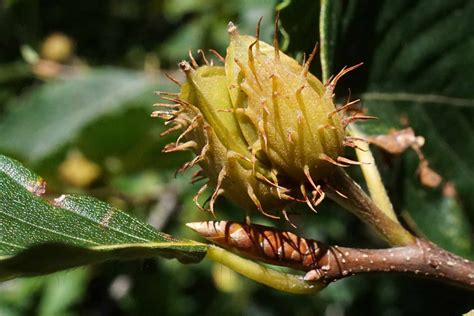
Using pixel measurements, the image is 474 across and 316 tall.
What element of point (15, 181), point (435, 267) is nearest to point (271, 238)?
point (435, 267)

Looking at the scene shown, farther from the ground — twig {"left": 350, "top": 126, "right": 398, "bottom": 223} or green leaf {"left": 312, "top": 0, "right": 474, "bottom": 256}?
green leaf {"left": 312, "top": 0, "right": 474, "bottom": 256}

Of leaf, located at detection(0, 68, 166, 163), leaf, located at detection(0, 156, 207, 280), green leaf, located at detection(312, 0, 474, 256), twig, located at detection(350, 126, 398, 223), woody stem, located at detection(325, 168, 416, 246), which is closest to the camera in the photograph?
leaf, located at detection(0, 156, 207, 280)

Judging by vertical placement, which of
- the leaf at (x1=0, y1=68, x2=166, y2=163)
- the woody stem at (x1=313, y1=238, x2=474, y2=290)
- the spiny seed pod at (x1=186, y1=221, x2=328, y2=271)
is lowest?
the woody stem at (x1=313, y1=238, x2=474, y2=290)

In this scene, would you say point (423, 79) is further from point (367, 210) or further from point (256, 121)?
point (256, 121)

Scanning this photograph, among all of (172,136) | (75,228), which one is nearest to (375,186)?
(75,228)

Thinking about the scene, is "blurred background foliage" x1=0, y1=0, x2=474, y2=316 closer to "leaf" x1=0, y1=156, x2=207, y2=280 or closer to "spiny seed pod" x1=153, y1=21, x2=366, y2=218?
"leaf" x1=0, y1=156, x2=207, y2=280

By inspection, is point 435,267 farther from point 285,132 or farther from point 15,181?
point 15,181

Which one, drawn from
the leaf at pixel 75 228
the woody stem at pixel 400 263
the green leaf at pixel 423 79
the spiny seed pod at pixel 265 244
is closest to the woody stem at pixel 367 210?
the woody stem at pixel 400 263

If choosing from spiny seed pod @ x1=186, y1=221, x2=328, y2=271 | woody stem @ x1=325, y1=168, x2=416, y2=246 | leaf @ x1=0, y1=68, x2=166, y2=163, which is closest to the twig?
woody stem @ x1=325, y1=168, x2=416, y2=246
